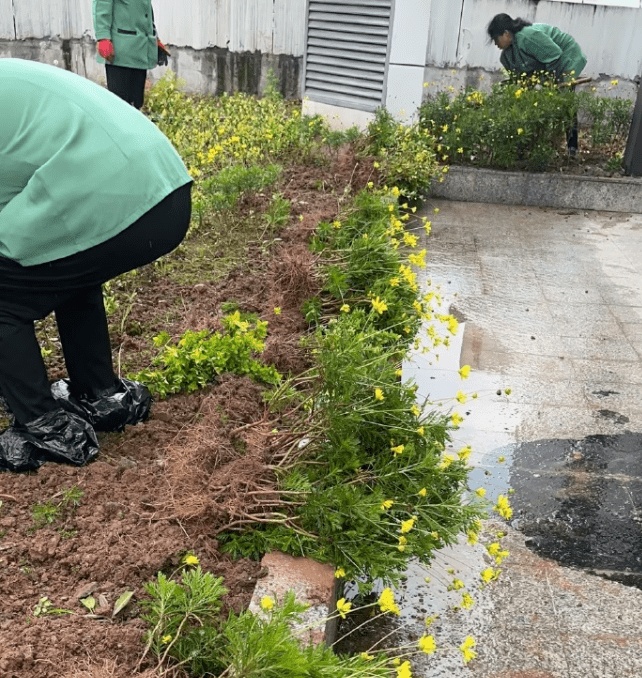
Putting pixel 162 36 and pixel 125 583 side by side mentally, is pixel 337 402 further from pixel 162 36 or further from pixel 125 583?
pixel 162 36

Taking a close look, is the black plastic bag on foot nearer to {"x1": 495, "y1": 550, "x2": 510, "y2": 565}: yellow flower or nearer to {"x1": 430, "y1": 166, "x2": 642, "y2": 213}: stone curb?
{"x1": 495, "y1": 550, "x2": 510, "y2": 565}: yellow flower

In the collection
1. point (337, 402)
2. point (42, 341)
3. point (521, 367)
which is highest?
point (337, 402)

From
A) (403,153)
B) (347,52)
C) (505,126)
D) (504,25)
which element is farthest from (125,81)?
(504,25)

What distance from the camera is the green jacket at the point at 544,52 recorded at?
9359 millimetres

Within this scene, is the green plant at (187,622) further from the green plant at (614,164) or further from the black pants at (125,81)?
the green plant at (614,164)

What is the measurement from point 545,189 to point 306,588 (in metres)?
6.60

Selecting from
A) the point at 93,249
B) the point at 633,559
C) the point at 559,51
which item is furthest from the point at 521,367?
the point at 559,51

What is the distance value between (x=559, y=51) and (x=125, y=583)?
8.66 meters

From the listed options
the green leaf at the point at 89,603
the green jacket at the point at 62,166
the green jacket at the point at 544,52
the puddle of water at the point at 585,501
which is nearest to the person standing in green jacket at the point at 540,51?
the green jacket at the point at 544,52

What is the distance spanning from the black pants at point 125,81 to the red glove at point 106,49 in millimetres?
259

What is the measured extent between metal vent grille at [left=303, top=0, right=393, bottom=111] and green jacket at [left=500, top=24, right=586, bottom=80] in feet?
6.21

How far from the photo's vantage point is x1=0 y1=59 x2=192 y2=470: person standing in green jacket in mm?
2584

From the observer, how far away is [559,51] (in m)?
9.34

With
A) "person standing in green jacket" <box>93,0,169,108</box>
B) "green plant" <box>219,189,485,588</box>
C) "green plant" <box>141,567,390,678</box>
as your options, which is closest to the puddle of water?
"green plant" <box>219,189,485,588</box>
